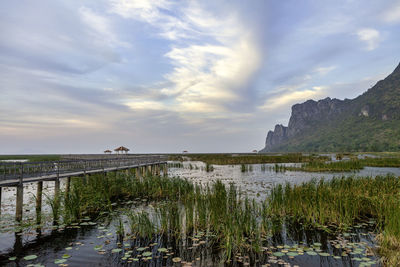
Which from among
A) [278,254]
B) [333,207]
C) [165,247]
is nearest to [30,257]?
[165,247]

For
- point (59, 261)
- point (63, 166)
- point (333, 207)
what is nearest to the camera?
point (59, 261)

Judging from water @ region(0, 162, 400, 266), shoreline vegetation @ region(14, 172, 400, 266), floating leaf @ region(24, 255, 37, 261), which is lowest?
water @ region(0, 162, 400, 266)

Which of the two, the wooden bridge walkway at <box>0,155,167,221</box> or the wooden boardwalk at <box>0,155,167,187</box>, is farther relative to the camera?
the wooden boardwalk at <box>0,155,167,187</box>

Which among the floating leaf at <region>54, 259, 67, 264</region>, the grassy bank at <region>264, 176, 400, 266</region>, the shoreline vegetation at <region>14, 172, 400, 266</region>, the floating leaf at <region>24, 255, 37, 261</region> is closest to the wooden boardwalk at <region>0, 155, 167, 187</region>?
the shoreline vegetation at <region>14, 172, 400, 266</region>

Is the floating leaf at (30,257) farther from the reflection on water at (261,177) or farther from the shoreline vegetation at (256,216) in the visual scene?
the reflection on water at (261,177)

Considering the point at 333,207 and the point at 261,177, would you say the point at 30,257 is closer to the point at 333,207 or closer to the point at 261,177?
the point at 333,207

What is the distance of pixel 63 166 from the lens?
67.8ft

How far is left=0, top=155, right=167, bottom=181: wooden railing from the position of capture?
1251cm

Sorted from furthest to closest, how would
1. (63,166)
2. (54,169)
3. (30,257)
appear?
(63,166) < (54,169) < (30,257)

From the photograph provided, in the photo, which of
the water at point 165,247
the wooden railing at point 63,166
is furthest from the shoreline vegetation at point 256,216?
the wooden railing at point 63,166

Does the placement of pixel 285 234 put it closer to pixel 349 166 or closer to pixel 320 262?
pixel 320 262

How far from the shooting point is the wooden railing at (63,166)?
1251 centimetres

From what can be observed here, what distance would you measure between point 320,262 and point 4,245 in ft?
36.3

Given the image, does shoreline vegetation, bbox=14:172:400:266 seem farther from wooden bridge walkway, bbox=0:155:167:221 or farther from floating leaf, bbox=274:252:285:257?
wooden bridge walkway, bbox=0:155:167:221
